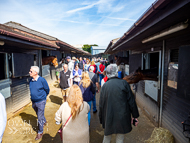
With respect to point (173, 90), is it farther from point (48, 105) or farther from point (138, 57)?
point (48, 105)

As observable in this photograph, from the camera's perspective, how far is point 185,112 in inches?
102

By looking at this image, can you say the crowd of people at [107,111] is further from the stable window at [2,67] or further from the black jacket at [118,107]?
the stable window at [2,67]

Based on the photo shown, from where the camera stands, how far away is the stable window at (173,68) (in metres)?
2.94

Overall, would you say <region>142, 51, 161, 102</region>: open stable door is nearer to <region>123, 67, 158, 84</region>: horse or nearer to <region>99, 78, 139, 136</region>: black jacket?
<region>123, 67, 158, 84</region>: horse

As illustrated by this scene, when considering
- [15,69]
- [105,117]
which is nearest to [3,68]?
[15,69]

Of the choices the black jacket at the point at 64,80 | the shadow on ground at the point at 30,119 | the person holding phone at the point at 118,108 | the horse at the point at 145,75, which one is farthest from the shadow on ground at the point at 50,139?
the horse at the point at 145,75

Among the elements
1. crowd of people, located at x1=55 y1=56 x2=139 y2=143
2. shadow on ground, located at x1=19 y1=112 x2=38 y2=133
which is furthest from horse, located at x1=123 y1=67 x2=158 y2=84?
shadow on ground, located at x1=19 y1=112 x2=38 y2=133

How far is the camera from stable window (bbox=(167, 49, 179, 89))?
294 cm

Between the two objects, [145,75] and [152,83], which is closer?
[145,75]

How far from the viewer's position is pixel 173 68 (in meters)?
3.00

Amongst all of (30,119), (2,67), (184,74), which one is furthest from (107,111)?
(2,67)

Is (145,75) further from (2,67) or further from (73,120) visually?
(2,67)

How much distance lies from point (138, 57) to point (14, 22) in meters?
6.96

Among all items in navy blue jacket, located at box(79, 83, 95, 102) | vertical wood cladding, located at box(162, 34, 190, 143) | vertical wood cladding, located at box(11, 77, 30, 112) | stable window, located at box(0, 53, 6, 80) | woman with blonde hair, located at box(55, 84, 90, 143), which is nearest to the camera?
woman with blonde hair, located at box(55, 84, 90, 143)
